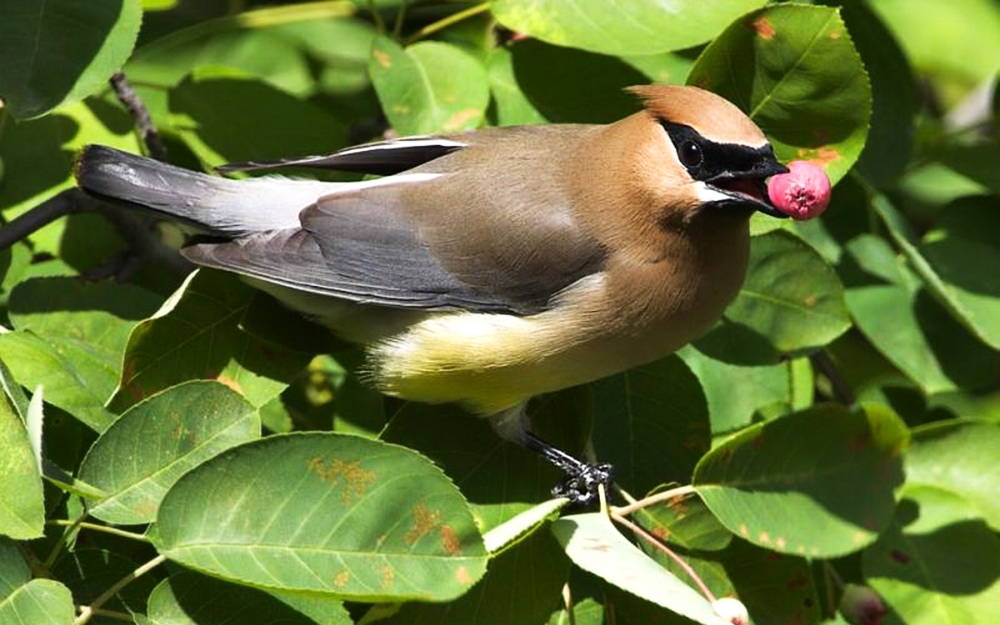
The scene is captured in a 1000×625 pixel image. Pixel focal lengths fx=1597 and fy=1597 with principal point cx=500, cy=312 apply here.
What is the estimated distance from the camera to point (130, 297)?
10.1ft

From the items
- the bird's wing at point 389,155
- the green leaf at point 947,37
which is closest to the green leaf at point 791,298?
the bird's wing at point 389,155

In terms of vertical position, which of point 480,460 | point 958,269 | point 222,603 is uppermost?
point 222,603

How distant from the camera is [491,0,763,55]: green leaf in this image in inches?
120

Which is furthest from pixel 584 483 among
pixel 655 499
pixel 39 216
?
pixel 39 216

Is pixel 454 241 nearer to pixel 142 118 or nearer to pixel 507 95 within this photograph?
pixel 507 95

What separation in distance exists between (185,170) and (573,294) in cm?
82

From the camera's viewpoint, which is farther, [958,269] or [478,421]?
[958,269]

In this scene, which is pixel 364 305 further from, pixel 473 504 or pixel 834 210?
pixel 834 210

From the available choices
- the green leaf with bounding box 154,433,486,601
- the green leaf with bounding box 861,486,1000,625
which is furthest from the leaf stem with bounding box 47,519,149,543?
the green leaf with bounding box 861,486,1000,625

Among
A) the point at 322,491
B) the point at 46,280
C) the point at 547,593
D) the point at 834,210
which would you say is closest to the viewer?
the point at 322,491

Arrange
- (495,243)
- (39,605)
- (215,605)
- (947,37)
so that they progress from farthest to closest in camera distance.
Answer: (947,37) → (495,243) → (215,605) → (39,605)

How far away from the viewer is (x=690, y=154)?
120 inches

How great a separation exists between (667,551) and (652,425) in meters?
0.36

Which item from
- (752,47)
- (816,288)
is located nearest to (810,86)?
(752,47)
